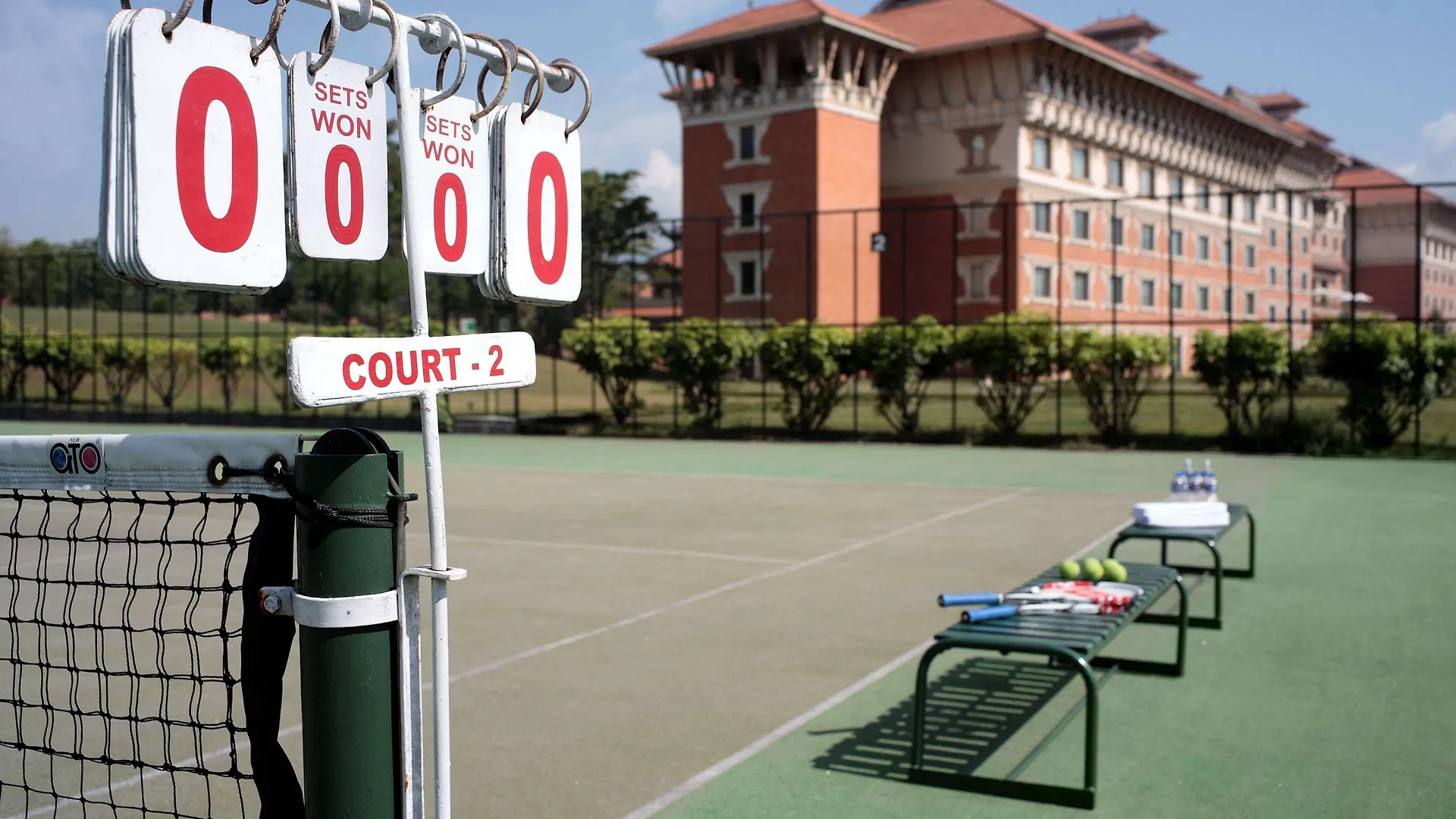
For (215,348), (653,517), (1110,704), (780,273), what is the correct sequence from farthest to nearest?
(780,273), (215,348), (653,517), (1110,704)

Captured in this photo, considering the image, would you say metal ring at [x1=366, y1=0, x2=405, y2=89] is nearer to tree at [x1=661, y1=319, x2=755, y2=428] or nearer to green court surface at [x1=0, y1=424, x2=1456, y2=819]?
green court surface at [x1=0, y1=424, x2=1456, y2=819]

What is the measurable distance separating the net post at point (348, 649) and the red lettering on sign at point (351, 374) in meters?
0.09

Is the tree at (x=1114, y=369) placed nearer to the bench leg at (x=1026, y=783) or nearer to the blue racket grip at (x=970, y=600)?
the blue racket grip at (x=970, y=600)

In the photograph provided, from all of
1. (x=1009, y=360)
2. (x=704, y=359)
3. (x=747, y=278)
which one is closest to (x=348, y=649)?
(x=1009, y=360)

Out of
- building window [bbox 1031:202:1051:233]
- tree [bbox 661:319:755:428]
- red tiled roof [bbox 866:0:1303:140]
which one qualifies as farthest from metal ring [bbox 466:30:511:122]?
red tiled roof [bbox 866:0:1303:140]

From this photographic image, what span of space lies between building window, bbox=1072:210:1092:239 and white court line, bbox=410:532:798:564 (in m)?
38.9

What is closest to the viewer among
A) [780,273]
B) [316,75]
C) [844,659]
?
[316,75]

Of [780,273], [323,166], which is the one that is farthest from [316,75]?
[780,273]

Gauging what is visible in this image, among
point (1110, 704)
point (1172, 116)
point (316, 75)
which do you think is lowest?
point (1110, 704)

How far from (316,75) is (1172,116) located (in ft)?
194

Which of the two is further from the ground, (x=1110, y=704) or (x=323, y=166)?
(x=323, y=166)

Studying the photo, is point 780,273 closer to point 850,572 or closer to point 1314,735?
point 850,572

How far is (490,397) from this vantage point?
35.3 meters

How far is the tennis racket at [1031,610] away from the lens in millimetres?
4867
